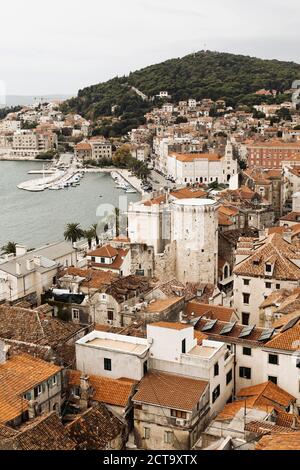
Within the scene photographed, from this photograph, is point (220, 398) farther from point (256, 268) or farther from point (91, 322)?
point (256, 268)

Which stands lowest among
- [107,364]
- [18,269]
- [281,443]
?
[107,364]

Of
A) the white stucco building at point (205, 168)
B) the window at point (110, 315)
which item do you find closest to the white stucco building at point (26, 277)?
the window at point (110, 315)

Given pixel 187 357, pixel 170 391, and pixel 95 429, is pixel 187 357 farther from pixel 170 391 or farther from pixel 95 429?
pixel 95 429

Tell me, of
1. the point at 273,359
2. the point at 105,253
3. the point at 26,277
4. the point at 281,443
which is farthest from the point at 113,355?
the point at 105,253

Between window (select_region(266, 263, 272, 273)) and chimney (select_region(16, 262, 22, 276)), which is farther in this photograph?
chimney (select_region(16, 262, 22, 276))

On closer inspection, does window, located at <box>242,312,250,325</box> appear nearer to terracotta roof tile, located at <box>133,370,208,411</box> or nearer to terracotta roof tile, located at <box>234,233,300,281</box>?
terracotta roof tile, located at <box>234,233,300,281</box>

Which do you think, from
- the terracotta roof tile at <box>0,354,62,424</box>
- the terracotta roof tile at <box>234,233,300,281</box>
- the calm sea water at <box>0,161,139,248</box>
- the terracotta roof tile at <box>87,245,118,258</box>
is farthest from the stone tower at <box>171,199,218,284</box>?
the calm sea water at <box>0,161,139,248</box>
